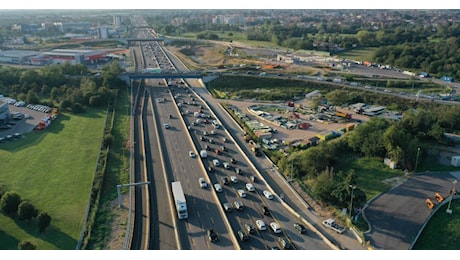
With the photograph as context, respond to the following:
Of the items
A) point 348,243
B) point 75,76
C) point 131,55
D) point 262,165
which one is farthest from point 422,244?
point 131,55

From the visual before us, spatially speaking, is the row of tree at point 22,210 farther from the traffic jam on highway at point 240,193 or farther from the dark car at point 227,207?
the dark car at point 227,207

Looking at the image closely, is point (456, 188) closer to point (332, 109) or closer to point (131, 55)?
point (332, 109)

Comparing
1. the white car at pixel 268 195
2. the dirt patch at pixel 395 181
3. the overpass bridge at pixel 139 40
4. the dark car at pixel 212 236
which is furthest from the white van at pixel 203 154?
the overpass bridge at pixel 139 40

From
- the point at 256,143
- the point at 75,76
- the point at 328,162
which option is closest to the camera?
the point at 328,162

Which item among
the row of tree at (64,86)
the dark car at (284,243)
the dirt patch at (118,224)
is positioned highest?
the row of tree at (64,86)

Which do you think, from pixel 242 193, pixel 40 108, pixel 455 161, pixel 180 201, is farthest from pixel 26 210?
pixel 455 161

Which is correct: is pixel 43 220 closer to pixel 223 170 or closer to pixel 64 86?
pixel 223 170
